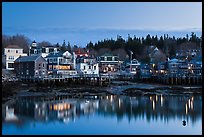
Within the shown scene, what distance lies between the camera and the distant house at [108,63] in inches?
3360

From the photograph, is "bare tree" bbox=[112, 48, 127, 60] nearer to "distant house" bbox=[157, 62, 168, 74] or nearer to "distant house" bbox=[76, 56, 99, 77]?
"distant house" bbox=[157, 62, 168, 74]

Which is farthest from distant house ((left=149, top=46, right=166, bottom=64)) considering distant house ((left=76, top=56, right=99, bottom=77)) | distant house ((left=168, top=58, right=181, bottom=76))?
distant house ((left=76, top=56, right=99, bottom=77))

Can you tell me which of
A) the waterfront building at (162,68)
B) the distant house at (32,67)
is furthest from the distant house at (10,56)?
the waterfront building at (162,68)

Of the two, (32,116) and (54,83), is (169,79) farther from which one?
(32,116)

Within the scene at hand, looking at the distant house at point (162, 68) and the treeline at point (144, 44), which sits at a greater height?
the treeline at point (144, 44)

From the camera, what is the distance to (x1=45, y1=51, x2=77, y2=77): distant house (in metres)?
66.2

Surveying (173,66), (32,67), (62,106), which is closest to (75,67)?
→ (32,67)

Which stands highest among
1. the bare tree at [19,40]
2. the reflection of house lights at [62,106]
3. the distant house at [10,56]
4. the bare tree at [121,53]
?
the bare tree at [19,40]

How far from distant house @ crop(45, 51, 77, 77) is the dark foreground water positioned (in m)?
31.0

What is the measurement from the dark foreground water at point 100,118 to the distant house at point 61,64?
102 feet

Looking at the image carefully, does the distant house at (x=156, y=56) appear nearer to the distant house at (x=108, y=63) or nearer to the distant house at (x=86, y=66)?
the distant house at (x=108, y=63)

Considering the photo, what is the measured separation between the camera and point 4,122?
2391 centimetres

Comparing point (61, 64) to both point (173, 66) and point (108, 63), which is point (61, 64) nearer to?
point (108, 63)

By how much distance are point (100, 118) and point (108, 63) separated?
59608 millimetres
